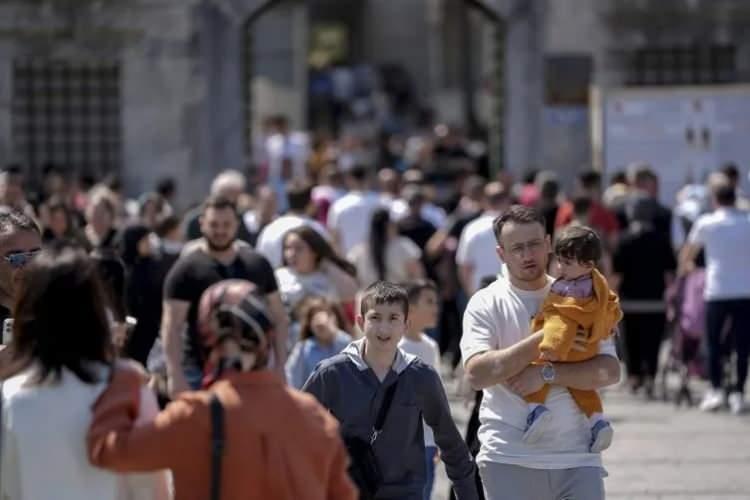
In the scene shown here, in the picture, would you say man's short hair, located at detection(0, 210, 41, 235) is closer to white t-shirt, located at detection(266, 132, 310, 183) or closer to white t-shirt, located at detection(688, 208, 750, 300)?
white t-shirt, located at detection(688, 208, 750, 300)

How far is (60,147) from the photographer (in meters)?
23.8

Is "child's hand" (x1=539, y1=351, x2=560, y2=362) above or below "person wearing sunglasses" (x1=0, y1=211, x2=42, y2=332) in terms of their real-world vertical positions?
below

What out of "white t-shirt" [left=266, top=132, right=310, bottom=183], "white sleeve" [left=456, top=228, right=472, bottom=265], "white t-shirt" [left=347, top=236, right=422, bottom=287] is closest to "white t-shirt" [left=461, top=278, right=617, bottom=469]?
"white sleeve" [left=456, top=228, right=472, bottom=265]

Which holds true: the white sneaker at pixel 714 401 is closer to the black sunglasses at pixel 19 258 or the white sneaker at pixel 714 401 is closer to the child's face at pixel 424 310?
the child's face at pixel 424 310

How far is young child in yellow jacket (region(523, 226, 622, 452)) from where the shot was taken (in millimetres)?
6988

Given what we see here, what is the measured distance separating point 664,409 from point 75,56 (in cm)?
1078

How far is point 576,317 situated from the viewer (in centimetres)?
700

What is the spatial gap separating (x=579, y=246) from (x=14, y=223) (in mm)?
2119

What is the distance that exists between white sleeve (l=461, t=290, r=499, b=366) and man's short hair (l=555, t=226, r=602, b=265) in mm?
339

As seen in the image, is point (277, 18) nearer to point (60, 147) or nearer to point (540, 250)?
point (60, 147)

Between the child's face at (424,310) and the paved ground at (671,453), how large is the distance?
166 cm

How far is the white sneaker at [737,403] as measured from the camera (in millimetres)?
14914

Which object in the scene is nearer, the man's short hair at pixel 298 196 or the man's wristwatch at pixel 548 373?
the man's wristwatch at pixel 548 373

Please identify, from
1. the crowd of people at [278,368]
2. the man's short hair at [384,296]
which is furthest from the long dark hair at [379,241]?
the man's short hair at [384,296]
